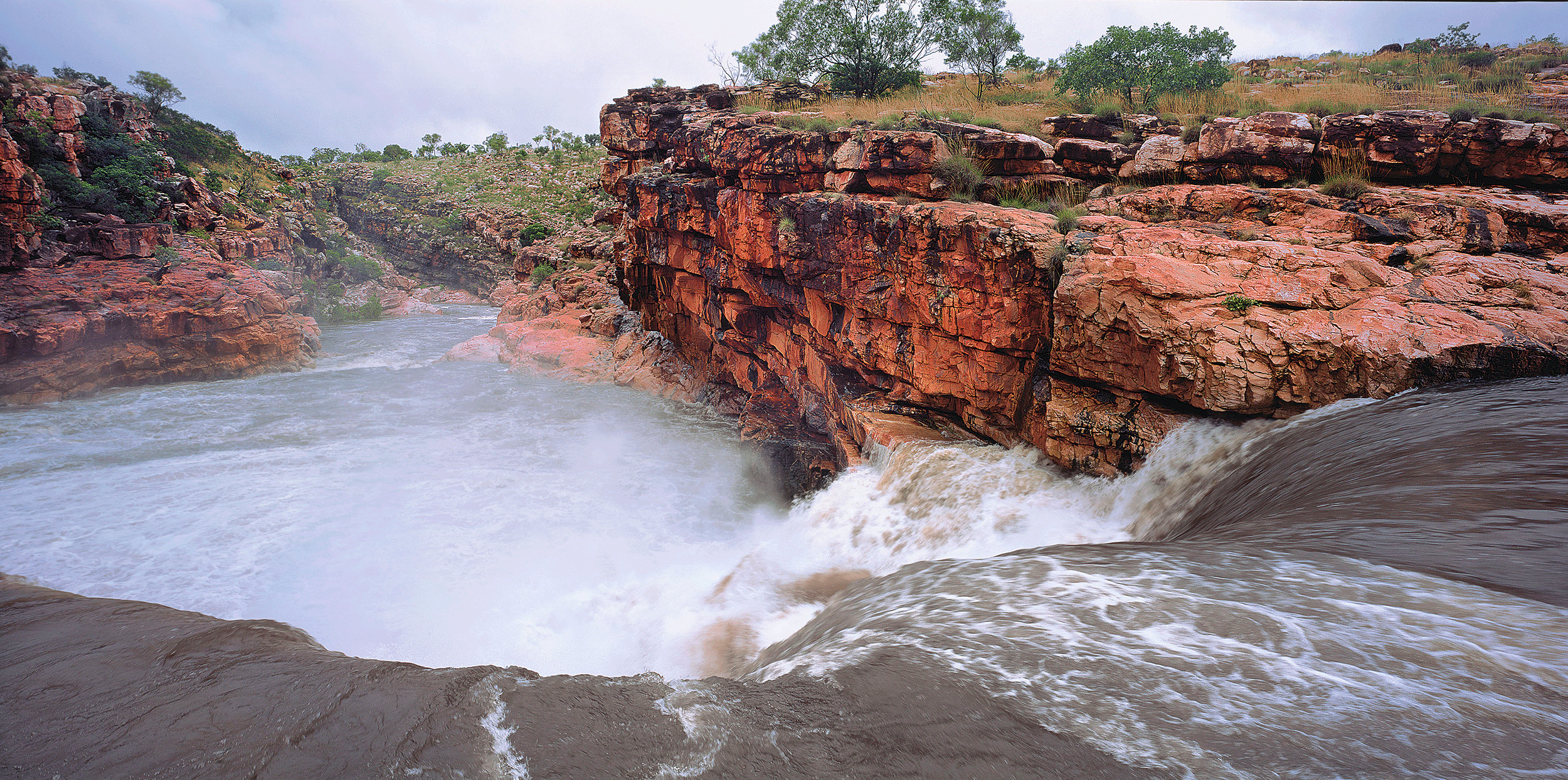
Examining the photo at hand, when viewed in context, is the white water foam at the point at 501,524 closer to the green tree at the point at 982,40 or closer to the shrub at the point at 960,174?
the shrub at the point at 960,174

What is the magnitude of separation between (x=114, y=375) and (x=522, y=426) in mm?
13066

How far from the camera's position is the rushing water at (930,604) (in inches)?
94.4

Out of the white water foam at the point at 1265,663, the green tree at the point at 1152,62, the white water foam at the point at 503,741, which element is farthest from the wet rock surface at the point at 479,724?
the green tree at the point at 1152,62

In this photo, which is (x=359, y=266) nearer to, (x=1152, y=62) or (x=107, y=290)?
(x=107, y=290)

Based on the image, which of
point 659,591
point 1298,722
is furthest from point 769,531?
point 1298,722

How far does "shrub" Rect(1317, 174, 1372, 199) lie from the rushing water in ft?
14.0

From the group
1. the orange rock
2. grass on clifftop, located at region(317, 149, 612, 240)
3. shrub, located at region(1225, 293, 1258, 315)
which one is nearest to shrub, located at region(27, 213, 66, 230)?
the orange rock

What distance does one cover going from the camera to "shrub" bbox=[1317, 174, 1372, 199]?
7.80 meters

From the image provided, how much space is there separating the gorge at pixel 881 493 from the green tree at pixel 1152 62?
457 cm

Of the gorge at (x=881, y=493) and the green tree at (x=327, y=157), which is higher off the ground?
the green tree at (x=327, y=157)

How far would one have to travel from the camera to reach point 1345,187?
25.8 ft

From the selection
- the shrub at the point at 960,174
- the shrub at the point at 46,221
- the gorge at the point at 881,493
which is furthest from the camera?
the shrub at the point at 46,221

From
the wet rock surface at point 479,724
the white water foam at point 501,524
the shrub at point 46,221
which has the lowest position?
the white water foam at point 501,524

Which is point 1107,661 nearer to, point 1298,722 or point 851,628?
point 1298,722
